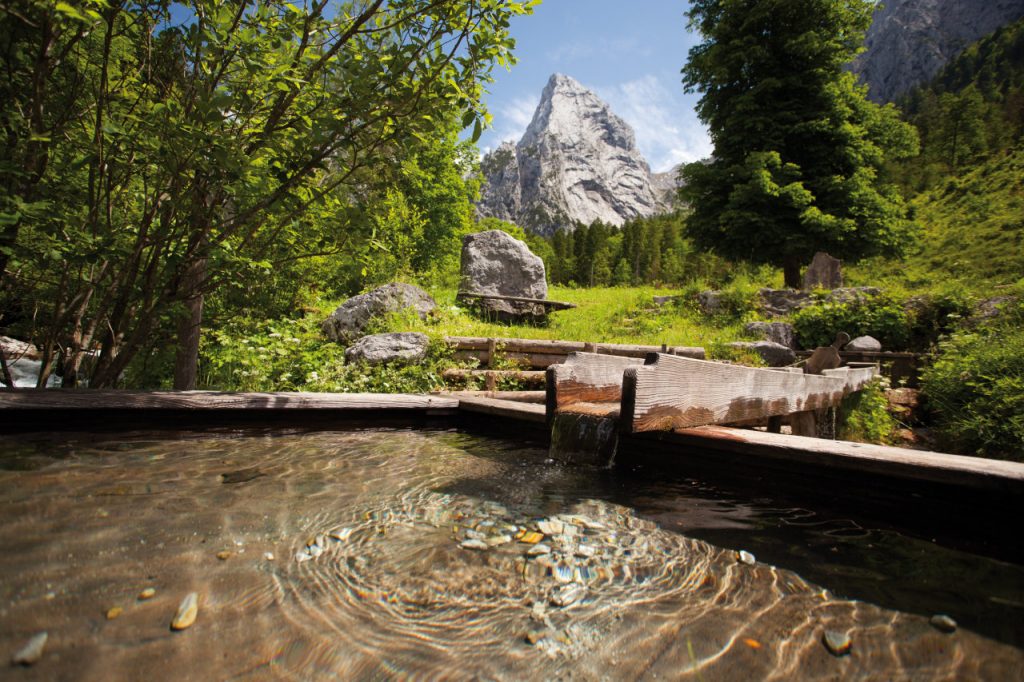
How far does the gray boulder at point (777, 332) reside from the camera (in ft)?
30.5

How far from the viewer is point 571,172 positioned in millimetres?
159625

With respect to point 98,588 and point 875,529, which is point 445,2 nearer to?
point 98,588

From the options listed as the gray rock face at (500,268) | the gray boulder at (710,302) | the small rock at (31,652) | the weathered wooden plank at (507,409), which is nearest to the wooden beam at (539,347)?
the weathered wooden plank at (507,409)

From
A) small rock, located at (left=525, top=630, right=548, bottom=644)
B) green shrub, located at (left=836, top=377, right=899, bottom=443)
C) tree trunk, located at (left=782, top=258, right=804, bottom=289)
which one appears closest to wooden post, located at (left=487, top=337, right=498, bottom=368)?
green shrub, located at (left=836, top=377, right=899, bottom=443)

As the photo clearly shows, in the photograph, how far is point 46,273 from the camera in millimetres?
3867

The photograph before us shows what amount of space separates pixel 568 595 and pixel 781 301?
1174cm

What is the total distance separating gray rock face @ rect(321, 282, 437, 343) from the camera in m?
7.92

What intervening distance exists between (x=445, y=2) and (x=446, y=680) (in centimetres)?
Result: 343

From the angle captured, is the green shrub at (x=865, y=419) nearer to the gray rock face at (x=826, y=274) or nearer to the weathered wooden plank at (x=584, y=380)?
the weathered wooden plank at (x=584, y=380)

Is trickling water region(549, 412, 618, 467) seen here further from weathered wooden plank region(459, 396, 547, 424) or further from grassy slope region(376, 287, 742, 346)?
grassy slope region(376, 287, 742, 346)

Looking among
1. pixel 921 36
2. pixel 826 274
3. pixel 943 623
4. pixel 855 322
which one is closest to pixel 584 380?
pixel 943 623

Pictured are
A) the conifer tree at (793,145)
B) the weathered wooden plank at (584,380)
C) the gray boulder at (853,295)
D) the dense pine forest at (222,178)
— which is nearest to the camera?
the dense pine forest at (222,178)

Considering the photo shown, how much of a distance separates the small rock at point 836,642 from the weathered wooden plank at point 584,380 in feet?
5.07

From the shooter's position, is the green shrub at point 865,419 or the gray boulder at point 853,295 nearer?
the green shrub at point 865,419
